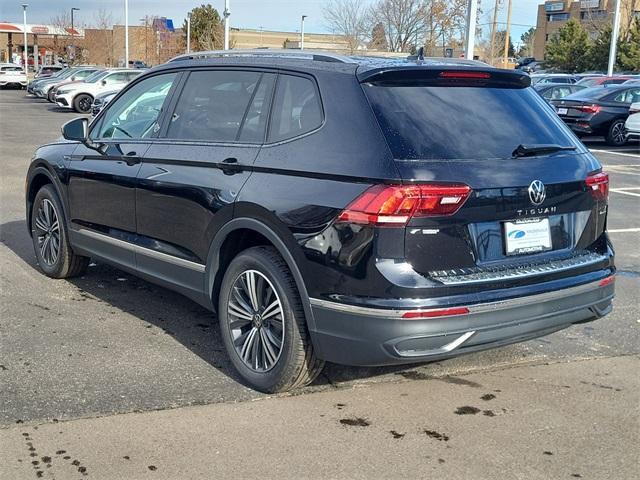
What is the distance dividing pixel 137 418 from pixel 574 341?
119 inches

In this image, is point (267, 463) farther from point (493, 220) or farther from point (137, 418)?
point (493, 220)

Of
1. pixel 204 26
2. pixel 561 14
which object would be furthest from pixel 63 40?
pixel 561 14

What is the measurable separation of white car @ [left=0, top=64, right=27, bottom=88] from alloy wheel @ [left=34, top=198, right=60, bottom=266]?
151 feet

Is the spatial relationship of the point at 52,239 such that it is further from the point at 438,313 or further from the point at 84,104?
the point at 84,104

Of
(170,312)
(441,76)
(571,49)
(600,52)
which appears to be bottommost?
(170,312)

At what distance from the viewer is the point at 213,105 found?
4.81 metres

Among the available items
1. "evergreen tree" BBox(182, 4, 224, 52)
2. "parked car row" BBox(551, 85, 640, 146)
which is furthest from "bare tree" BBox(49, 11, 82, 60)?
"parked car row" BBox(551, 85, 640, 146)

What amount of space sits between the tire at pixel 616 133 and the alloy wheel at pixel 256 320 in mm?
17619

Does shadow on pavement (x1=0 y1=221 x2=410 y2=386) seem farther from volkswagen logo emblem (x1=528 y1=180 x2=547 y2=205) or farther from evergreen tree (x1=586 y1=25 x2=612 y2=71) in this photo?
evergreen tree (x1=586 y1=25 x2=612 y2=71)

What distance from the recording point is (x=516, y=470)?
3.48 m

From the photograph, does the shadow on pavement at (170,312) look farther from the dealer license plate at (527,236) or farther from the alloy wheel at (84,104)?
the alloy wheel at (84,104)

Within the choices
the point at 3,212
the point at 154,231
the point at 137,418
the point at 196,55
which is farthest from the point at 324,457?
the point at 3,212

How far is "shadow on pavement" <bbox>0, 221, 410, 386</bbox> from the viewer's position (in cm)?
463

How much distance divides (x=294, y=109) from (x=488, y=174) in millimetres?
1138
